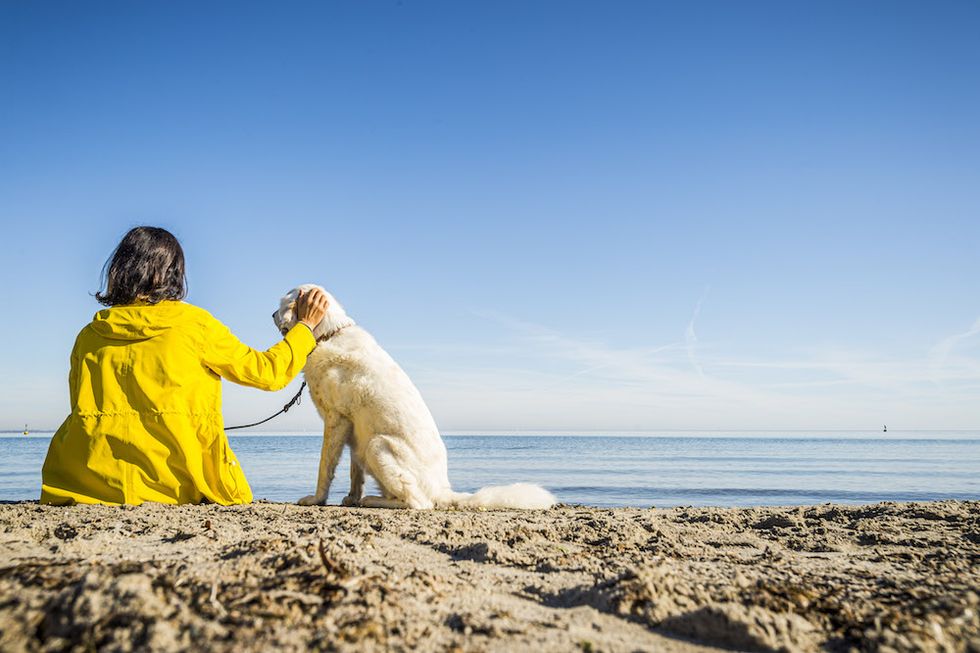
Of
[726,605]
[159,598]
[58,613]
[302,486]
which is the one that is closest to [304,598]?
[159,598]

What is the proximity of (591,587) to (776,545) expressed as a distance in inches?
72.8

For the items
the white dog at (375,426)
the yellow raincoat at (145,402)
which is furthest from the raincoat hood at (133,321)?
the white dog at (375,426)

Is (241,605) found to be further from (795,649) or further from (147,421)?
(147,421)

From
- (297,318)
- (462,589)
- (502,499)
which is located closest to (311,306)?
(297,318)

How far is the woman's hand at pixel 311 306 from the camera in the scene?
538cm

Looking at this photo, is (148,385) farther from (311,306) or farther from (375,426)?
(375,426)

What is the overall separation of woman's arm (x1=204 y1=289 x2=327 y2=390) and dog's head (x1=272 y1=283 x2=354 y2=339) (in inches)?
41.4

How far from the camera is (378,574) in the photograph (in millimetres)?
2338

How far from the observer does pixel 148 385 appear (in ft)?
14.0

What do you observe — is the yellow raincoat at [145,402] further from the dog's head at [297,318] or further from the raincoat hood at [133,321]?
the dog's head at [297,318]

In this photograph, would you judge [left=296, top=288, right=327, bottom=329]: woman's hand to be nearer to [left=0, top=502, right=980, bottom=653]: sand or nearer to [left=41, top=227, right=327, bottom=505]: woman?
[left=41, top=227, right=327, bottom=505]: woman

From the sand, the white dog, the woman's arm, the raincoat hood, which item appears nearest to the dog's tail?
the white dog

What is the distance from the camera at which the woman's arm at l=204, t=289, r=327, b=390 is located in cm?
446

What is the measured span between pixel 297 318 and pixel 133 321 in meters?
1.58
